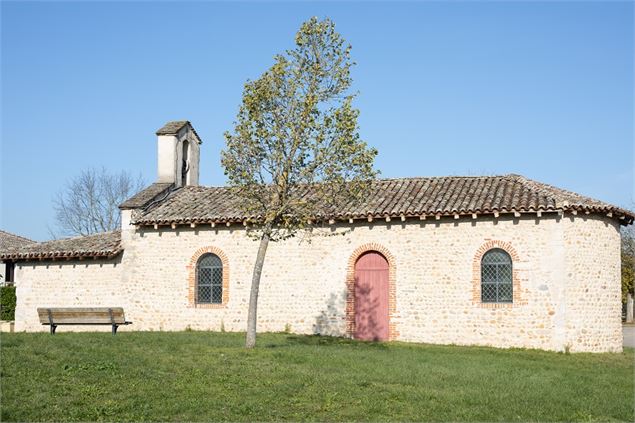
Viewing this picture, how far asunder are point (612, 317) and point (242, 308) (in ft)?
37.4

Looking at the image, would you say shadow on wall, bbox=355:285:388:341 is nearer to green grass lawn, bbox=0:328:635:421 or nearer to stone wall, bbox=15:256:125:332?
green grass lawn, bbox=0:328:635:421

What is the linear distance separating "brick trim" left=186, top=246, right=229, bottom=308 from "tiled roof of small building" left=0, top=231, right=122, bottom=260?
9.04ft

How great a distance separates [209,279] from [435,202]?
788cm

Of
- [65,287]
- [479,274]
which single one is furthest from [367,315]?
[65,287]

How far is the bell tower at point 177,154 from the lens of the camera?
27.3 meters

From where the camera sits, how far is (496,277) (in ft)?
69.0

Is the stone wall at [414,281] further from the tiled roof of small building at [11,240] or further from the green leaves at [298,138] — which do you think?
the tiled roof of small building at [11,240]

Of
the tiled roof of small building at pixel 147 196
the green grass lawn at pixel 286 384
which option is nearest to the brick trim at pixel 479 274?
the green grass lawn at pixel 286 384

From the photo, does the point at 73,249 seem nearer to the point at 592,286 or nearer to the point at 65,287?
the point at 65,287

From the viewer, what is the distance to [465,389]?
1259 cm

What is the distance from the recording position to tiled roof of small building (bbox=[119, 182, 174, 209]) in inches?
973

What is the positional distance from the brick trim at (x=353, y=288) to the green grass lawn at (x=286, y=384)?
384cm

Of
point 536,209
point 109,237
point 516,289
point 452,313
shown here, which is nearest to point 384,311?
point 452,313

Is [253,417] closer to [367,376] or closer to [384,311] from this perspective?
[367,376]
